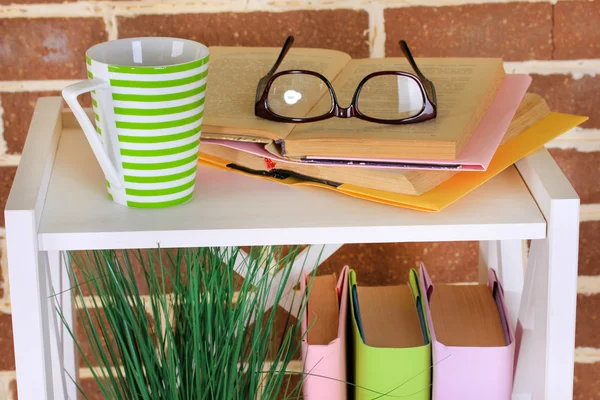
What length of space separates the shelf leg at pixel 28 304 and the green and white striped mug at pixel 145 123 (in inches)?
3.1

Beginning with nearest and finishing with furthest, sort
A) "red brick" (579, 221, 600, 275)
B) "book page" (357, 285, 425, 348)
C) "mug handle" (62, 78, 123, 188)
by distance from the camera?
"mug handle" (62, 78, 123, 188)
"book page" (357, 285, 425, 348)
"red brick" (579, 221, 600, 275)

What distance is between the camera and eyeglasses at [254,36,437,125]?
68 centimetres

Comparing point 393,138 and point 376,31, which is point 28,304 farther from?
point 376,31

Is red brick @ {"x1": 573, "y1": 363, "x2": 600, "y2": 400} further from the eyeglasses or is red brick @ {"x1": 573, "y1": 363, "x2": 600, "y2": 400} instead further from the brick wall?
the eyeglasses

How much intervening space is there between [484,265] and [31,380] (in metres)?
0.57

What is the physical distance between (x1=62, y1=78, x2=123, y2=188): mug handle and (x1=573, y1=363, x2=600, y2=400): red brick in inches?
29.2

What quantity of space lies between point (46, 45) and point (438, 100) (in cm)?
48

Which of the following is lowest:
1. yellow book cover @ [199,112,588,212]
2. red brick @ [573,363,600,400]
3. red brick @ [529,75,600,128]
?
red brick @ [573,363,600,400]

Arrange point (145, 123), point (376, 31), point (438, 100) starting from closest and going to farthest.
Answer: point (145, 123), point (438, 100), point (376, 31)

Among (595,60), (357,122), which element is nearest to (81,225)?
(357,122)

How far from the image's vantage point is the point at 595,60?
3.12ft

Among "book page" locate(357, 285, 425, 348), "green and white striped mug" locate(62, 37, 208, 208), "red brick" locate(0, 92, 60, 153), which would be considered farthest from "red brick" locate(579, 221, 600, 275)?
"red brick" locate(0, 92, 60, 153)

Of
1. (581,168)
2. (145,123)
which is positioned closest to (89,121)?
(145,123)

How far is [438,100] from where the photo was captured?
0.71 metres
